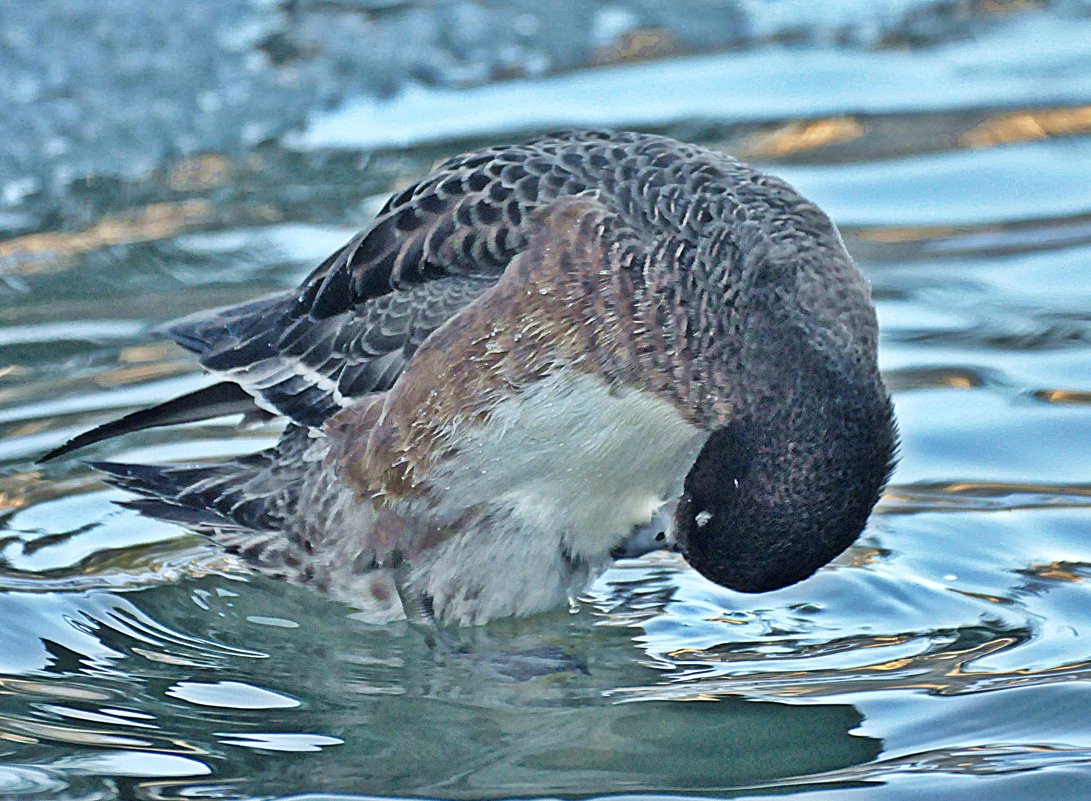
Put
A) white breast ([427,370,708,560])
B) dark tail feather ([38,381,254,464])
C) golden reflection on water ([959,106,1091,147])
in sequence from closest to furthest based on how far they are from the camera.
Result: white breast ([427,370,708,560])
dark tail feather ([38,381,254,464])
golden reflection on water ([959,106,1091,147])

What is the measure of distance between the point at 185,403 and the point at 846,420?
2.45 m

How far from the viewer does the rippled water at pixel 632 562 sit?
17.2ft

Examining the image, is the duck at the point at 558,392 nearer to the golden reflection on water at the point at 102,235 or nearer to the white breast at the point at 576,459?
the white breast at the point at 576,459

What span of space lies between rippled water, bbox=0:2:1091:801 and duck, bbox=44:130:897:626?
0.34 metres

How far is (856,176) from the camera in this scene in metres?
10.4

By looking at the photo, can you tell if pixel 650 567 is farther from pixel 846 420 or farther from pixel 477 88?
pixel 477 88

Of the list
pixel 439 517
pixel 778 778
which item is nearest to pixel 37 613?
pixel 439 517

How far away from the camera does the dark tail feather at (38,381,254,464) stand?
6.62m

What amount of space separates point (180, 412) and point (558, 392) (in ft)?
5.17

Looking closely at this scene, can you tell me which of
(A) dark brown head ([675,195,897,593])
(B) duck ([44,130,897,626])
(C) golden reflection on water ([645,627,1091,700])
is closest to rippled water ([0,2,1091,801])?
(C) golden reflection on water ([645,627,1091,700])

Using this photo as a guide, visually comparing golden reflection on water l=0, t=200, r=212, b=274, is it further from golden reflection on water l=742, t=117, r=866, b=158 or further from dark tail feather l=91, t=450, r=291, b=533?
golden reflection on water l=742, t=117, r=866, b=158

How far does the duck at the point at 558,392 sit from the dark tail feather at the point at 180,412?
0.04ft

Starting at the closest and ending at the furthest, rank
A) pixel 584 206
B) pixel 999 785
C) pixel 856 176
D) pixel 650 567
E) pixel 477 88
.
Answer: pixel 999 785 → pixel 584 206 → pixel 650 567 → pixel 856 176 → pixel 477 88

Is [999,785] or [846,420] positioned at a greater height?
[846,420]
